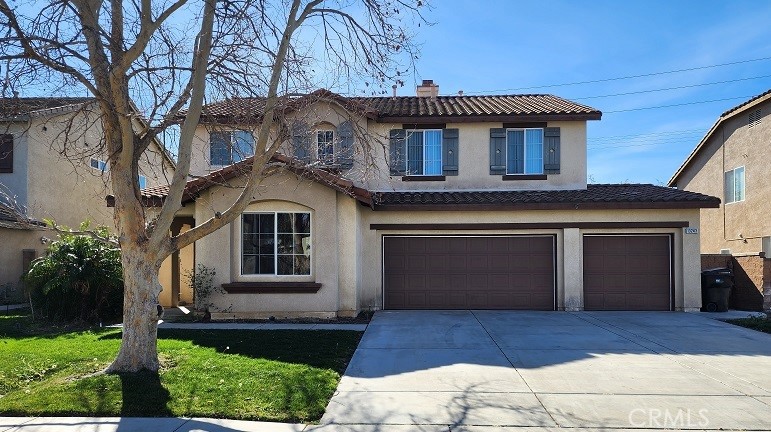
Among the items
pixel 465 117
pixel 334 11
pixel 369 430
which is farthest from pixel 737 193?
pixel 369 430

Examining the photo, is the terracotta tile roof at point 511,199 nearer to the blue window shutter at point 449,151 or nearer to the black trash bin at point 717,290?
the blue window shutter at point 449,151

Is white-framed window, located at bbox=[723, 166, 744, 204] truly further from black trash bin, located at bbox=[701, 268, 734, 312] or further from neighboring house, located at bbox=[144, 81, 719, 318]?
black trash bin, located at bbox=[701, 268, 734, 312]

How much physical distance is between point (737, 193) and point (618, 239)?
949 cm

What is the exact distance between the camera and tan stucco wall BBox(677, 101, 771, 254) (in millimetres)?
19625

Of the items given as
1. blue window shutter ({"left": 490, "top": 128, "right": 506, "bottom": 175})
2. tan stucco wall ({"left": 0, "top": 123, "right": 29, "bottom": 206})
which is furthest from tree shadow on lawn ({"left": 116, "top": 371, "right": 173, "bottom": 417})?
tan stucco wall ({"left": 0, "top": 123, "right": 29, "bottom": 206})

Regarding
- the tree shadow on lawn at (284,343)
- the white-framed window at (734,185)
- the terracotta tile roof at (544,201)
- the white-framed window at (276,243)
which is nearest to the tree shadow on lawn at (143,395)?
the tree shadow on lawn at (284,343)

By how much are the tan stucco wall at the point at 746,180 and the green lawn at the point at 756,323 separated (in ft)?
25.5

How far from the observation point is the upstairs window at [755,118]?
20125 millimetres

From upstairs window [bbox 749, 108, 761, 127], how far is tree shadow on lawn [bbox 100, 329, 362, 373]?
17.6m

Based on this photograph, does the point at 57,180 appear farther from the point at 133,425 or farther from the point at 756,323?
the point at 756,323

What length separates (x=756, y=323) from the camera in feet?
41.8

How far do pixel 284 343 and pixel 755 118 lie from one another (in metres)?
19.5

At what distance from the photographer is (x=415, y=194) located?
16.1 metres

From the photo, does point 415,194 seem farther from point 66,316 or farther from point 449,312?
point 66,316
